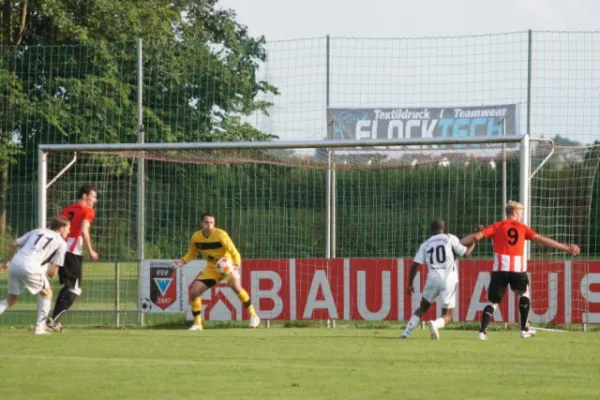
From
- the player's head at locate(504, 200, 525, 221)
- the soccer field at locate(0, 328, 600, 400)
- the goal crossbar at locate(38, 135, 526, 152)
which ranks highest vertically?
the goal crossbar at locate(38, 135, 526, 152)

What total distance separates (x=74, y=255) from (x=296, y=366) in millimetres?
6179

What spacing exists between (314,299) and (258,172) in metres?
4.04

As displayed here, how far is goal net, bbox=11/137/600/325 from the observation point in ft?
61.6

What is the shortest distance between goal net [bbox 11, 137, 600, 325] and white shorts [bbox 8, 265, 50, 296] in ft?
11.6

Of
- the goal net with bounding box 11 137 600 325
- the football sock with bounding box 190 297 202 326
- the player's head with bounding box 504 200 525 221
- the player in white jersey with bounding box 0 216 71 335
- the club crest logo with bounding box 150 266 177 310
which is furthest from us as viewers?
the club crest logo with bounding box 150 266 177 310

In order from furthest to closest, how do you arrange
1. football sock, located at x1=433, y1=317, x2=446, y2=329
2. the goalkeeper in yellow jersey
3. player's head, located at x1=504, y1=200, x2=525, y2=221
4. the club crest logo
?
1. the club crest logo
2. the goalkeeper in yellow jersey
3. player's head, located at x1=504, y1=200, x2=525, y2=221
4. football sock, located at x1=433, y1=317, x2=446, y2=329

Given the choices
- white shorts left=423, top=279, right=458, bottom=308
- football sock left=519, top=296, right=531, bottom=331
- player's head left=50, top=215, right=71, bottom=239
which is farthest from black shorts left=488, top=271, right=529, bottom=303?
player's head left=50, top=215, right=71, bottom=239

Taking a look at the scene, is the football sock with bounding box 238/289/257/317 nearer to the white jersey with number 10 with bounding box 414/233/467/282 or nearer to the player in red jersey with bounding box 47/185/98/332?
the player in red jersey with bounding box 47/185/98/332

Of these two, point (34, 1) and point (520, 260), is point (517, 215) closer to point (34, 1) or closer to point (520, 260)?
point (520, 260)

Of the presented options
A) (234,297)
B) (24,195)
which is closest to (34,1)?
(24,195)

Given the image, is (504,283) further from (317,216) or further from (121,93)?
(121,93)

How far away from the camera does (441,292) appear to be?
1595 centimetres

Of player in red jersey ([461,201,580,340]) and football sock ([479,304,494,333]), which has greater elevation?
player in red jersey ([461,201,580,340])

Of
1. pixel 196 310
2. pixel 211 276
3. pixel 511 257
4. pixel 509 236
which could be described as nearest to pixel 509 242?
pixel 509 236
